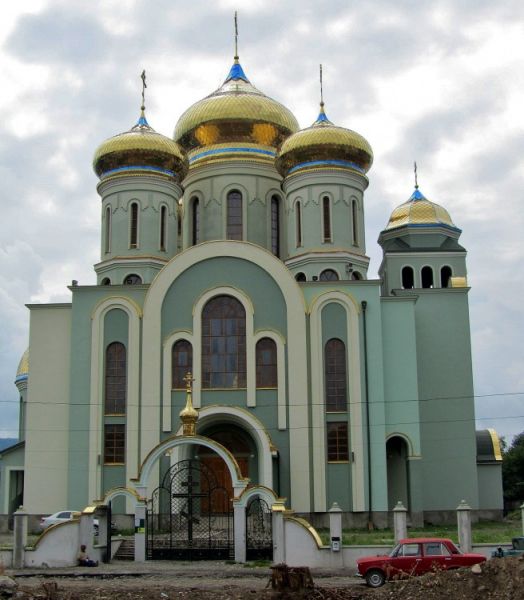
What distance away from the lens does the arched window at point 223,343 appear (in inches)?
1148

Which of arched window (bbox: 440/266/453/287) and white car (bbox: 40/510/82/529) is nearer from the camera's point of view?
white car (bbox: 40/510/82/529)

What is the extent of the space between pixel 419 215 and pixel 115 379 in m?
13.2

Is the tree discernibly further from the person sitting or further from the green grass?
the person sitting

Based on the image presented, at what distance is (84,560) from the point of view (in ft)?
69.7

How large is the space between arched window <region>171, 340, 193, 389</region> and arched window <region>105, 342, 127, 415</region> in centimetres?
155

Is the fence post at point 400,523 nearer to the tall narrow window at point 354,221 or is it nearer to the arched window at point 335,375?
the arched window at point 335,375

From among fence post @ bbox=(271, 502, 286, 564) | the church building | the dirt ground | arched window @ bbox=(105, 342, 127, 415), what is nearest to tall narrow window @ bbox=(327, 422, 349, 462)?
the church building

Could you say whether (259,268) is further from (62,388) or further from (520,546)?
(520,546)

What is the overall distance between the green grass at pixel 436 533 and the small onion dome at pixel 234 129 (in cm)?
1434

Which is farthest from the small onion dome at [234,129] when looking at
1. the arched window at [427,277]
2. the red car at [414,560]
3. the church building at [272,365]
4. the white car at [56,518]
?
the red car at [414,560]

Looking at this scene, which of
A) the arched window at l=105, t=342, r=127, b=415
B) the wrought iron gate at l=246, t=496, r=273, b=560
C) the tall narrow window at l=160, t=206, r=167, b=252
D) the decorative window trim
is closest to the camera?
the wrought iron gate at l=246, t=496, r=273, b=560

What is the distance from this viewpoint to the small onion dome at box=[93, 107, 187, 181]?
110ft

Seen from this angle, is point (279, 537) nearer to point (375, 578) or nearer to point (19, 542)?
point (375, 578)

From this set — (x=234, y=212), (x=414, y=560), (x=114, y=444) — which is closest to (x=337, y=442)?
(x=114, y=444)
